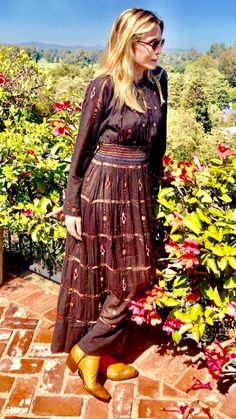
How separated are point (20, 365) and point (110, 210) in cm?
134

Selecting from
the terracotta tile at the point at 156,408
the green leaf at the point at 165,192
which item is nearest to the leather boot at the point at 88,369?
the terracotta tile at the point at 156,408

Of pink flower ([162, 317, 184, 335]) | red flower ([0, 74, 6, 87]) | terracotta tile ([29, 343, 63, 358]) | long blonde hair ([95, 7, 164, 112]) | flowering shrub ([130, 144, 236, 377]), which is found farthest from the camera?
red flower ([0, 74, 6, 87])

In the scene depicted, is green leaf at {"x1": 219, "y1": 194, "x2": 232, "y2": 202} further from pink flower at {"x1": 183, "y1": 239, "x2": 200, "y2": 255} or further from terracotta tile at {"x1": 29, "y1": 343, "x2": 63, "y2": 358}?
terracotta tile at {"x1": 29, "y1": 343, "x2": 63, "y2": 358}

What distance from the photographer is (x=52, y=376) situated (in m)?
2.78

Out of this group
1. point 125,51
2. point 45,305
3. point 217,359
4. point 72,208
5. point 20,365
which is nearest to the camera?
point 125,51

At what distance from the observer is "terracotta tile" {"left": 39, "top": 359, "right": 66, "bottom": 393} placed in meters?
2.67

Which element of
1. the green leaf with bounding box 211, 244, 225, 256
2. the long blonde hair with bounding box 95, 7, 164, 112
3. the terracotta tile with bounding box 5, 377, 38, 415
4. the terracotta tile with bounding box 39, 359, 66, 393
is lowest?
the terracotta tile with bounding box 5, 377, 38, 415

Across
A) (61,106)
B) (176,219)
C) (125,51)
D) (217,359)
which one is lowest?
(217,359)

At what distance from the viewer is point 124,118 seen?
222 centimetres

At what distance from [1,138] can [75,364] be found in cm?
193

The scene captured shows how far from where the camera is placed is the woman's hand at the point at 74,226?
97.0 inches

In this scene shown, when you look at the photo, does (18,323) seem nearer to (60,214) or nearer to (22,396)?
(22,396)

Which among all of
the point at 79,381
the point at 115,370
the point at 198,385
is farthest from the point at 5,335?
the point at 198,385

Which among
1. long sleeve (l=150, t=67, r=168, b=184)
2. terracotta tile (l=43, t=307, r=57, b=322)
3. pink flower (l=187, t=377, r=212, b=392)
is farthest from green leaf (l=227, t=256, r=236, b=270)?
terracotta tile (l=43, t=307, r=57, b=322)
